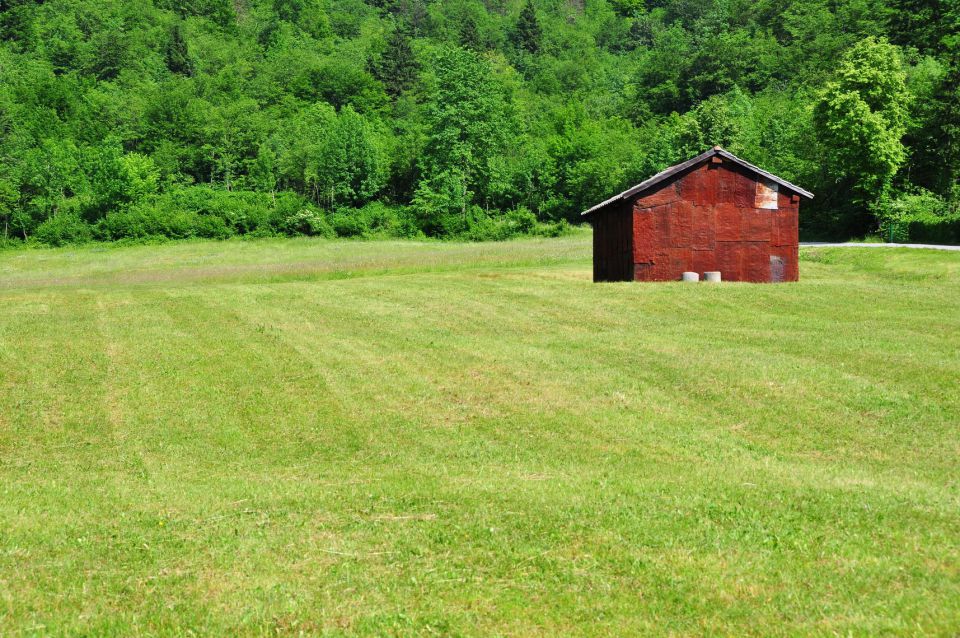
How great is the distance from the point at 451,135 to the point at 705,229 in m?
65.4

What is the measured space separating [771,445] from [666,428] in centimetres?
178

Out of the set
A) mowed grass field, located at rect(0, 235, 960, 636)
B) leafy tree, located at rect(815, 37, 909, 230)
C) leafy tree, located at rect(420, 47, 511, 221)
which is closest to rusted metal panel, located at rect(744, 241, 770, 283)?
mowed grass field, located at rect(0, 235, 960, 636)

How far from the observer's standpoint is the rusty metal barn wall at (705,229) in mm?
39719

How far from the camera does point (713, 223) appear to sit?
131ft

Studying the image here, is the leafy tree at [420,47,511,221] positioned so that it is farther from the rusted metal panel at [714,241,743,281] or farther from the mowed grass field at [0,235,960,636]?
the mowed grass field at [0,235,960,636]

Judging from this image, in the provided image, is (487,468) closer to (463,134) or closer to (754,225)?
(754,225)

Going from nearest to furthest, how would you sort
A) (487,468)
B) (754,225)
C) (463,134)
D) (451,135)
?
(487,468) < (754,225) < (451,135) < (463,134)

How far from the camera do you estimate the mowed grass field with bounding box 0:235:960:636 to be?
7879 mm

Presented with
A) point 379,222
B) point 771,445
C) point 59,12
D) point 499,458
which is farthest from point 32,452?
point 59,12

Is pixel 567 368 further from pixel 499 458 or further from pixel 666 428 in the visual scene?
pixel 499 458

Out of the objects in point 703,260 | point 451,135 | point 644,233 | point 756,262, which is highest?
point 451,135

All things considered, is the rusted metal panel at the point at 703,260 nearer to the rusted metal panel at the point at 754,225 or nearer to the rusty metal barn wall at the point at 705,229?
the rusty metal barn wall at the point at 705,229

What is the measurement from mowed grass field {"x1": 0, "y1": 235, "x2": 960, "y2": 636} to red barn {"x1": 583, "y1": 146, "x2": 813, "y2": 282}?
324 inches

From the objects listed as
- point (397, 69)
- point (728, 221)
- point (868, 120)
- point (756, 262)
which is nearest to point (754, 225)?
point (728, 221)
